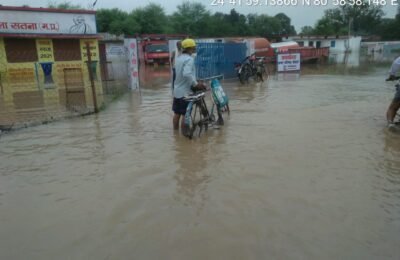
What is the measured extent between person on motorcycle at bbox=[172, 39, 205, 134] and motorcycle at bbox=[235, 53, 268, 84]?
31.7ft

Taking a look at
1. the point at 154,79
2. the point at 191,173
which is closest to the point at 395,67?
the point at 191,173

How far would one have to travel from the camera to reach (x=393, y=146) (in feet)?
20.0

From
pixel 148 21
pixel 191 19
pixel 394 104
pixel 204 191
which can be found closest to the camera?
pixel 204 191

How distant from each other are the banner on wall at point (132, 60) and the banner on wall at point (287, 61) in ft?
34.2

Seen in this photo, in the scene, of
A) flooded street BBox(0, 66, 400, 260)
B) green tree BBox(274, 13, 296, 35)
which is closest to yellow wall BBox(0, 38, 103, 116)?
flooded street BBox(0, 66, 400, 260)

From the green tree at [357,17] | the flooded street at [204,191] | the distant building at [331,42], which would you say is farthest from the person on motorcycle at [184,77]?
the green tree at [357,17]

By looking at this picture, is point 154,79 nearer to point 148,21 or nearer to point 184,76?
point 184,76

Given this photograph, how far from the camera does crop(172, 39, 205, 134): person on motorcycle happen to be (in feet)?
21.6

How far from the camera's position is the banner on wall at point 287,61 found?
72.5 ft

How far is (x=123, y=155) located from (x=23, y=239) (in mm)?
2542

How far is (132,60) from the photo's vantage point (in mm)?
13758

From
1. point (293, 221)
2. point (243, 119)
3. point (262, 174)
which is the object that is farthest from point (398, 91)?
point (293, 221)

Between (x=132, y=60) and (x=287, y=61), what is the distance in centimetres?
1123

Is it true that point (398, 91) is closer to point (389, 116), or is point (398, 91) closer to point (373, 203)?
point (389, 116)
